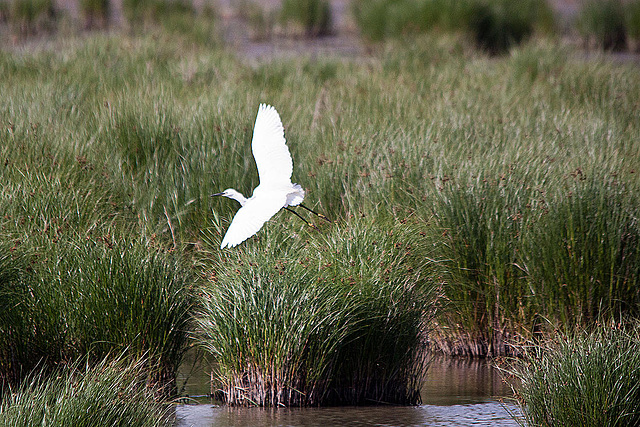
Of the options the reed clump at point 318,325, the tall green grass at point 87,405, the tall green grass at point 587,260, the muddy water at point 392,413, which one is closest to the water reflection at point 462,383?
the muddy water at point 392,413

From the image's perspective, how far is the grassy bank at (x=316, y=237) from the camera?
4.72 meters

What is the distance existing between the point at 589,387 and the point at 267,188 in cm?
180

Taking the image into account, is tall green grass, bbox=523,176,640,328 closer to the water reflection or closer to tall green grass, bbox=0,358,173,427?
the water reflection

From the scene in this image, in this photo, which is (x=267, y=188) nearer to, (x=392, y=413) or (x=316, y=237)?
(x=316, y=237)

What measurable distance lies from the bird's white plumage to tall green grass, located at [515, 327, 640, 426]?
4.81ft

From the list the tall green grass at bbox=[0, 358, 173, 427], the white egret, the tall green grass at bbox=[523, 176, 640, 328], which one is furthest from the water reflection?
the tall green grass at bbox=[0, 358, 173, 427]

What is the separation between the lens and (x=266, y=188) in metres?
4.46

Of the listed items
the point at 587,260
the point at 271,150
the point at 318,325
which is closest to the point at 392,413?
the point at 318,325

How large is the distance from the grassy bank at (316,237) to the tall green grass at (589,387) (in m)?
0.90

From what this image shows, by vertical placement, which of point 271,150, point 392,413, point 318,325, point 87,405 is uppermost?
point 271,150

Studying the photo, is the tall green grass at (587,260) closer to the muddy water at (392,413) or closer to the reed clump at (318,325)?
the muddy water at (392,413)

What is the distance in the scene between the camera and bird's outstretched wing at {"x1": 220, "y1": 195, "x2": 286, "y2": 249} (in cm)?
402

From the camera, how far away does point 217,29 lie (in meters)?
16.6

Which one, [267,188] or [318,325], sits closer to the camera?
[267,188]
